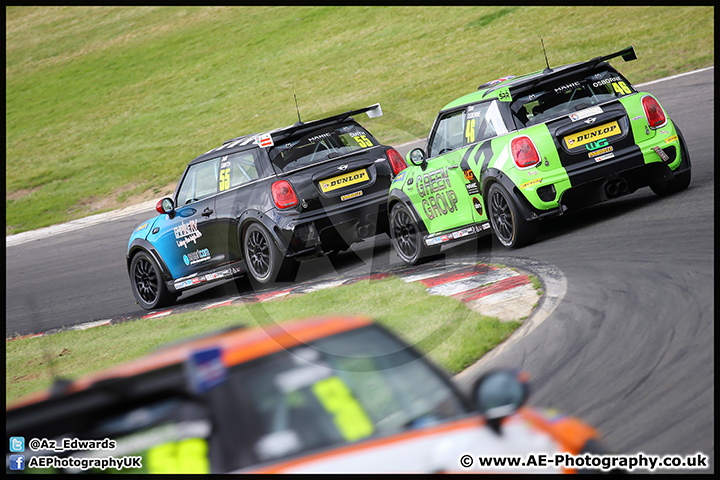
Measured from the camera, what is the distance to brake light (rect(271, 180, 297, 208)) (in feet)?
29.8

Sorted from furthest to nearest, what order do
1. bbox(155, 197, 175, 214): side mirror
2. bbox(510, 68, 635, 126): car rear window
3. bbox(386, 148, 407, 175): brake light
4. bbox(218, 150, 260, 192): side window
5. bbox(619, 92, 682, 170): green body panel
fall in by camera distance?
1. bbox(155, 197, 175, 214): side mirror
2. bbox(386, 148, 407, 175): brake light
3. bbox(218, 150, 260, 192): side window
4. bbox(510, 68, 635, 126): car rear window
5. bbox(619, 92, 682, 170): green body panel

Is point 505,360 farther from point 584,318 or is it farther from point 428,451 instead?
point 428,451

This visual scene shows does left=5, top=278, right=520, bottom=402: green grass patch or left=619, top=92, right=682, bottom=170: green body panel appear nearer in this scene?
left=5, top=278, right=520, bottom=402: green grass patch

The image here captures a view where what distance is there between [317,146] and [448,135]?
5.42ft

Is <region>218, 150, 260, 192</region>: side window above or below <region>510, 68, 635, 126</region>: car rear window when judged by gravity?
above

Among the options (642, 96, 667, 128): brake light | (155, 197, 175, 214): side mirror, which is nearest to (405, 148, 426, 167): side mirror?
(642, 96, 667, 128): brake light

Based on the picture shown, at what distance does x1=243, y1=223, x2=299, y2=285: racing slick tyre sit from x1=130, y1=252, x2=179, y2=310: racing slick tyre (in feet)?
4.91

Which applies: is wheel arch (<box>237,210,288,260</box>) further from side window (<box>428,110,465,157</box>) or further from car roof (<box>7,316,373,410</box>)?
car roof (<box>7,316,373,410</box>)

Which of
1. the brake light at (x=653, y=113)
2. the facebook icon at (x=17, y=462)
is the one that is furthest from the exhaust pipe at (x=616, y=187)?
the facebook icon at (x=17, y=462)

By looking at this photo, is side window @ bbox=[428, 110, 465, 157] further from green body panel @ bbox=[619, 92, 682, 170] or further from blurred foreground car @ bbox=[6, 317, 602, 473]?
blurred foreground car @ bbox=[6, 317, 602, 473]

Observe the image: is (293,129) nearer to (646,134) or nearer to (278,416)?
(646,134)

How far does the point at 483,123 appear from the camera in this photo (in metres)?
8.42

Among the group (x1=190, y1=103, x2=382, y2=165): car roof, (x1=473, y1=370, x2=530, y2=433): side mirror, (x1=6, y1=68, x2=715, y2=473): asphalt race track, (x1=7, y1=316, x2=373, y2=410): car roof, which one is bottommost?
(x1=6, y1=68, x2=715, y2=473): asphalt race track

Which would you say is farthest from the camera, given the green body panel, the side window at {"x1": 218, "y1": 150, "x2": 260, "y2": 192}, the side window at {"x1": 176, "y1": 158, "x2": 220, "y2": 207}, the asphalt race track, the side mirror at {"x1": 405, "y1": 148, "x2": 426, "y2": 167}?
the side window at {"x1": 176, "y1": 158, "x2": 220, "y2": 207}
